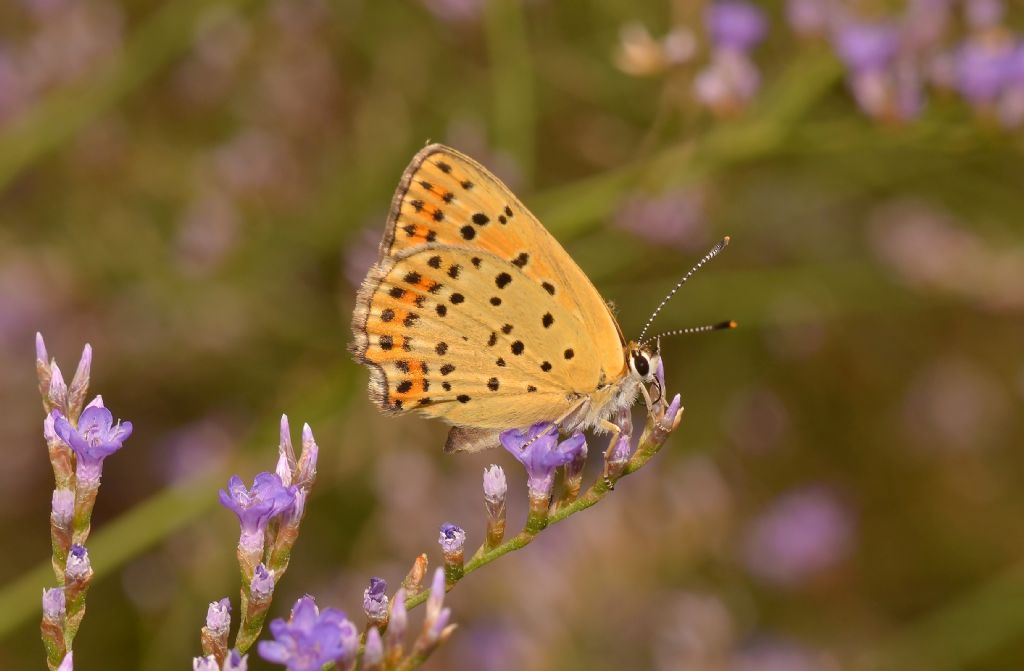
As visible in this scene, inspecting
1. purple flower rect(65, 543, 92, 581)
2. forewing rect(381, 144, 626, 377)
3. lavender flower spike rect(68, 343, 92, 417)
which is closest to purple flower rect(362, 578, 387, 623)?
purple flower rect(65, 543, 92, 581)

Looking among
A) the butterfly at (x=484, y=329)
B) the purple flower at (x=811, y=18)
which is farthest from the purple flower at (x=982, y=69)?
the butterfly at (x=484, y=329)

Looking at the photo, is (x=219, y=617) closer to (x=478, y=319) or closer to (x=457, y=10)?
(x=478, y=319)

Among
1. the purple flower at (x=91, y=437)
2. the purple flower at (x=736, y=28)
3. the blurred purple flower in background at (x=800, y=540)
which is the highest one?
the purple flower at (x=736, y=28)

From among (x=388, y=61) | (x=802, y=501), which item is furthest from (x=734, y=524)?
(x=388, y=61)

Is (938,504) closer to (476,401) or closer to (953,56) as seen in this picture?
(953,56)

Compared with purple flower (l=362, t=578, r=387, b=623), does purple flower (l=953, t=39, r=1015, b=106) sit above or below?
above

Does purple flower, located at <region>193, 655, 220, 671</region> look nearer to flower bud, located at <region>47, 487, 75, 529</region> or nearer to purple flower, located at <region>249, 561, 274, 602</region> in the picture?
purple flower, located at <region>249, 561, 274, 602</region>

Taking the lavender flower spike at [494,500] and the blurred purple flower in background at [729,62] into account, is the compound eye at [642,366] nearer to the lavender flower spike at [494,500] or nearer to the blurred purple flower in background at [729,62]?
the lavender flower spike at [494,500]

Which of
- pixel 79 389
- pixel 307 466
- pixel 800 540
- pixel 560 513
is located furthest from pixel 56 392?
pixel 800 540
